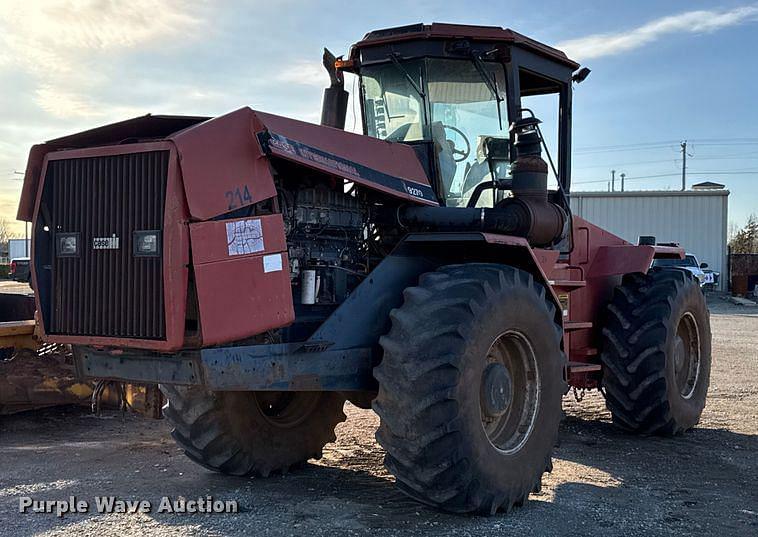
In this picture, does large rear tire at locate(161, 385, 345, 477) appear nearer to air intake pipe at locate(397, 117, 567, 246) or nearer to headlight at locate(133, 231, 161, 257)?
headlight at locate(133, 231, 161, 257)

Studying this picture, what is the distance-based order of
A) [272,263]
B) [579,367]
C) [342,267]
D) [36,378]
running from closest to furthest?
[272,263] → [342,267] → [579,367] → [36,378]

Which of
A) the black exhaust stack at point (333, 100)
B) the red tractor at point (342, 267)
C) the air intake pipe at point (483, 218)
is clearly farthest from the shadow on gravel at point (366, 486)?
the black exhaust stack at point (333, 100)

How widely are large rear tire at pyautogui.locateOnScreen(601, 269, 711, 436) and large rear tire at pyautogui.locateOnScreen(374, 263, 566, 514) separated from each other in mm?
2201

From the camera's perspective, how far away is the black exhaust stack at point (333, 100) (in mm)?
6531

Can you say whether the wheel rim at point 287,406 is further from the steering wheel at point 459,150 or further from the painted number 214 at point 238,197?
the steering wheel at point 459,150

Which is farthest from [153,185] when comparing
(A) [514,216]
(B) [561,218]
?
(B) [561,218]

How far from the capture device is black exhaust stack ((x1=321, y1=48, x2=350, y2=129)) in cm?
653

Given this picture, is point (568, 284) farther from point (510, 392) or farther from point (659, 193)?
point (659, 193)

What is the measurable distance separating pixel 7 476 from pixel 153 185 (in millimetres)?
2727

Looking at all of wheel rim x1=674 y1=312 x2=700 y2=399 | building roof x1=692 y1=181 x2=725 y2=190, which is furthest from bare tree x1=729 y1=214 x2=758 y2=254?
wheel rim x1=674 y1=312 x2=700 y2=399

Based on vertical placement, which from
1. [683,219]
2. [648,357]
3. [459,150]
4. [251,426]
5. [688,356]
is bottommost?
[251,426]

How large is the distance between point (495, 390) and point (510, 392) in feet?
0.72

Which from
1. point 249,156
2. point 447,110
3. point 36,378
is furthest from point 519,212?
point 36,378

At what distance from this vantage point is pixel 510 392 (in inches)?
209
